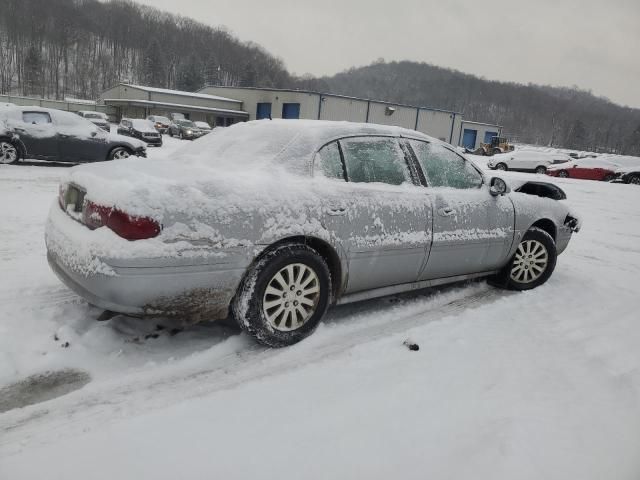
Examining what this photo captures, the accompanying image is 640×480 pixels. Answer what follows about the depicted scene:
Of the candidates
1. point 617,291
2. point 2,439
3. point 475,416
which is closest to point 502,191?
point 617,291

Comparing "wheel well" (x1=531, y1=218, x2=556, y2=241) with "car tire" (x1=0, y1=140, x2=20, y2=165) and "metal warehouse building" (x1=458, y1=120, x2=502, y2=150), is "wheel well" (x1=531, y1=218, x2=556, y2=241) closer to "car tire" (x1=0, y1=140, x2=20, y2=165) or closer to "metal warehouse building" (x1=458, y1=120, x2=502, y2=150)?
"car tire" (x1=0, y1=140, x2=20, y2=165)

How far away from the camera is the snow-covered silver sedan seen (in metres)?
2.54

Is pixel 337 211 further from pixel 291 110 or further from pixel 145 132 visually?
pixel 291 110

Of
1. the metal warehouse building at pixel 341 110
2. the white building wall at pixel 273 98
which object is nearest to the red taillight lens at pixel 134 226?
the metal warehouse building at pixel 341 110

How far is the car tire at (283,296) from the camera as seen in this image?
2898mm

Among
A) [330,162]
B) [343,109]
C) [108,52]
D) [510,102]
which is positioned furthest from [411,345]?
[510,102]

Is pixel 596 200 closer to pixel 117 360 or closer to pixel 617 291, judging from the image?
pixel 617 291

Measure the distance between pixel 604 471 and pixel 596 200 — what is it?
45.5 feet

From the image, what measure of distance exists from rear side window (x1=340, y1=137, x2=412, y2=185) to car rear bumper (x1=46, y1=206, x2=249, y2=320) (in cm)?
115

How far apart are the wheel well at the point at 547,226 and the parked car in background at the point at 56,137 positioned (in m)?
10.5

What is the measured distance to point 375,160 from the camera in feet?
11.6

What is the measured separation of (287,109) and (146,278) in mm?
44971

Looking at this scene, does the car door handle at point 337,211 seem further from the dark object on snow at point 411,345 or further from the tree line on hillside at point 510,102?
the tree line on hillside at point 510,102

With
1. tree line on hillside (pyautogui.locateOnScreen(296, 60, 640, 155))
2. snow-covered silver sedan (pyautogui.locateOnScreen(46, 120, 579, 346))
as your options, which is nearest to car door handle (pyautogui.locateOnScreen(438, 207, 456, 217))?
snow-covered silver sedan (pyautogui.locateOnScreen(46, 120, 579, 346))
